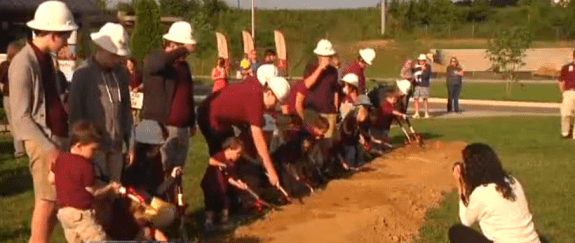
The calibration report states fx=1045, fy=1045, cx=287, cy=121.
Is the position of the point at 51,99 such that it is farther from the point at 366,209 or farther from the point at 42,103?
the point at 366,209

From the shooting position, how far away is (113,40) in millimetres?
7875

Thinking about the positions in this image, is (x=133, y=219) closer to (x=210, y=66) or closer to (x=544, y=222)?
(x=544, y=222)

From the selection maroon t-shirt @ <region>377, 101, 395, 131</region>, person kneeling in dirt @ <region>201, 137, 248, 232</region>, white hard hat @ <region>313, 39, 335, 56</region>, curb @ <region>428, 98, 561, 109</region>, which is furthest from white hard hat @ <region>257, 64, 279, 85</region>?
curb @ <region>428, 98, 561, 109</region>

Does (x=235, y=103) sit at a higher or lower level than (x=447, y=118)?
higher

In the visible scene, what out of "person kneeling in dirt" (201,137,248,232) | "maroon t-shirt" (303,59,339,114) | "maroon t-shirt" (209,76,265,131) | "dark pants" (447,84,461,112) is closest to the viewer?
"maroon t-shirt" (209,76,265,131)

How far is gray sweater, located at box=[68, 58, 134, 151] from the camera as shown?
25.9 ft

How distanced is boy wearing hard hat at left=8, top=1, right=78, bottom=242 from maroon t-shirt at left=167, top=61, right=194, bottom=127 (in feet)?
6.49

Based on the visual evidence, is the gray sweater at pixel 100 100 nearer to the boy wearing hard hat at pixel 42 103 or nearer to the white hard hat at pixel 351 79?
the boy wearing hard hat at pixel 42 103

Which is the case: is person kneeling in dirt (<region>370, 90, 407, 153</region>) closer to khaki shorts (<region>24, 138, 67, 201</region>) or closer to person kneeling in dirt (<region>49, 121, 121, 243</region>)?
khaki shorts (<region>24, 138, 67, 201</region>)

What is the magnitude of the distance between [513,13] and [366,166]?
5569 cm

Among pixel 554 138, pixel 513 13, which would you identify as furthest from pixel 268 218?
pixel 513 13

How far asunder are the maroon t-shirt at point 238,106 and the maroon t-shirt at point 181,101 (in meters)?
0.52

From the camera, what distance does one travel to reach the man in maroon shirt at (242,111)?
996 cm

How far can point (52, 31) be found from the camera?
747 centimetres
